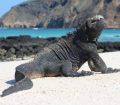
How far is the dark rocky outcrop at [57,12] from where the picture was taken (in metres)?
146

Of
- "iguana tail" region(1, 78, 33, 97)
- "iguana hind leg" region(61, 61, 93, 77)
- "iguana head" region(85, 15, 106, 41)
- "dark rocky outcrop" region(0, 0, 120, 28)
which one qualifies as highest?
"iguana head" region(85, 15, 106, 41)

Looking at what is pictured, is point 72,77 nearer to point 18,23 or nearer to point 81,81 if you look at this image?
point 81,81

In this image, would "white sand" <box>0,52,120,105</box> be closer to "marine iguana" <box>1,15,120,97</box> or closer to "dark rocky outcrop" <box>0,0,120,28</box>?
"marine iguana" <box>1,15,120,97</box>

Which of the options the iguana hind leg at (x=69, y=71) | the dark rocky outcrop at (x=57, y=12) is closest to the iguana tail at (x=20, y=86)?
the iguana hind leg at (x=69, y=71)

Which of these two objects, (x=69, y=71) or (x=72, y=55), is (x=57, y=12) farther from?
(x=69, y=71)

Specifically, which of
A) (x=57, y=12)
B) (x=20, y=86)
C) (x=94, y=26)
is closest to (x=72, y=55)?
(x=94, y=26)

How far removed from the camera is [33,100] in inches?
416

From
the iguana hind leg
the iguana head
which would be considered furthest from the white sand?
the iguana head

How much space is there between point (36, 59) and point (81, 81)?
146 cm

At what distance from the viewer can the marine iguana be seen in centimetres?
1329

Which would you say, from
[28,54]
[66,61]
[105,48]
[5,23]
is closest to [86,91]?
[66,61]

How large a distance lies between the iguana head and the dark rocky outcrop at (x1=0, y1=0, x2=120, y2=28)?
128220 mm

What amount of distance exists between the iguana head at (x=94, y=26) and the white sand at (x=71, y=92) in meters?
1.18

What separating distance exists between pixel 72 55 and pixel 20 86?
2698 millimetres
